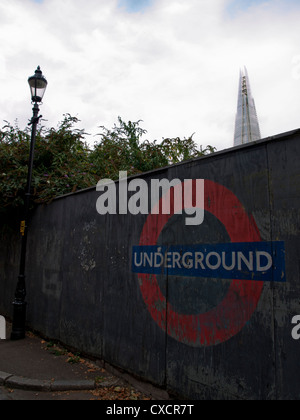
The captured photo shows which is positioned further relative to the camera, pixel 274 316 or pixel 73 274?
pixel 73 274

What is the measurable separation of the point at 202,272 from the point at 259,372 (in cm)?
111

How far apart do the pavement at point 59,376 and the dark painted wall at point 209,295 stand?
0.19 meters

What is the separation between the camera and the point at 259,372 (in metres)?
2.86

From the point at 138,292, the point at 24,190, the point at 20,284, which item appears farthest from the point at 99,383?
the point at 24,190

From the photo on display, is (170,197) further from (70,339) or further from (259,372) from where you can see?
(70,339)

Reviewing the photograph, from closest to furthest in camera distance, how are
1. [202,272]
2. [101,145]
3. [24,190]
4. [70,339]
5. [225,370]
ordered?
1. [225,370]
2. [202,272]
3. [70,339]
4. [24,190]
5. [101,145]

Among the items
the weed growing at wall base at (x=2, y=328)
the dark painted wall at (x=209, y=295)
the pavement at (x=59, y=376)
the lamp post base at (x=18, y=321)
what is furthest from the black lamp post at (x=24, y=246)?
the dark painted wall at (x=209, y=295)

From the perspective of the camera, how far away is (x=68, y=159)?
8.43 metres

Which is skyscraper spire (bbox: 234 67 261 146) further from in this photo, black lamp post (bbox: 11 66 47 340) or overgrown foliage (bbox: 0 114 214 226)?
black lamp post (bbox: 11 66 47 340)

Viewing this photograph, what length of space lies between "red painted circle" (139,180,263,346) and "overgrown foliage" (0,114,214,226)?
393cm
